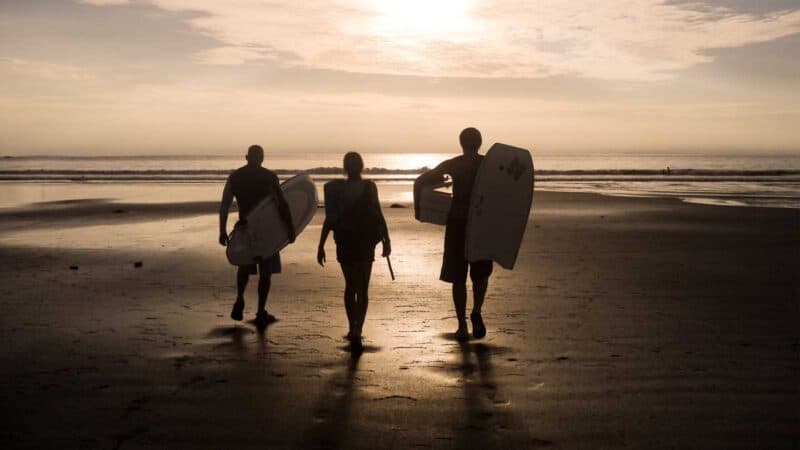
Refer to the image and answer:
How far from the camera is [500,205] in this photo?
8.05m

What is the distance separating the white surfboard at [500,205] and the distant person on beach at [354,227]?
0.96 m

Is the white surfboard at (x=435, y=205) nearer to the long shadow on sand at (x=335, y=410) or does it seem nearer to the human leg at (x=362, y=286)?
the human leg at (x=362, y=286)

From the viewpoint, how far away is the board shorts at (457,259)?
7.76 meters

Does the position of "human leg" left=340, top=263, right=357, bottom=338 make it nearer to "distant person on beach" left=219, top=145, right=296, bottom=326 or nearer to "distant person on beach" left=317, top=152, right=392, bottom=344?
"distant person on beach" left=317, top=152, right=392, bottom=344

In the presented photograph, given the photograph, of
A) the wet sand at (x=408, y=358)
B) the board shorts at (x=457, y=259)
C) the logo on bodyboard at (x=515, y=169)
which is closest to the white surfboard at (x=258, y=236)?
the wet sand at (x=408, y=358)

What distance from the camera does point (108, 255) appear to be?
14062mm

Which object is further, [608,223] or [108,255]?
[608,223]

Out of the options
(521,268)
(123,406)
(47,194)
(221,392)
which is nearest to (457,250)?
(221,392)

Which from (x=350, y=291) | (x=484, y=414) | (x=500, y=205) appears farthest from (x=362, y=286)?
(x=484, y=414)

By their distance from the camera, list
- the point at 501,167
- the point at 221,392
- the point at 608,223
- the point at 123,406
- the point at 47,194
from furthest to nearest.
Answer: the point at 47,194 → the point at 608,223 → the point at 501,167 → the point at 221,392 → the point at 123,406

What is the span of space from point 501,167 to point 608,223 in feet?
42.0

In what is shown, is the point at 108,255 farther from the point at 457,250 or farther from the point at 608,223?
the point at 608,223

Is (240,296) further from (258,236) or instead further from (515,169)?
(515,169)

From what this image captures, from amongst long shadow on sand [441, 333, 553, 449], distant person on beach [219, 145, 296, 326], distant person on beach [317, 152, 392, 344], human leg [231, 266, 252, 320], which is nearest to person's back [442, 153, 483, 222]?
distant person on beach [317, 152, 392, 344]
